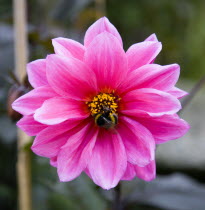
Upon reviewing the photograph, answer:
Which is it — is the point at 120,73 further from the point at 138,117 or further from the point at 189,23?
the point at 189,23

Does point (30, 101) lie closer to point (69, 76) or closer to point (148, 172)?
point (69, 76)

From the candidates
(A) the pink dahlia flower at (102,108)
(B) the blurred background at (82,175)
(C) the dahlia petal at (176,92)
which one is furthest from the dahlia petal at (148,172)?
(B) the blurred background at (82,175)

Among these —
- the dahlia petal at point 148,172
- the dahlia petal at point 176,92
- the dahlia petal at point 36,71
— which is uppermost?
the dahlia petal at point 36,71

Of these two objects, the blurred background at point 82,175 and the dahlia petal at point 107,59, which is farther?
the blurred background at point 82,175

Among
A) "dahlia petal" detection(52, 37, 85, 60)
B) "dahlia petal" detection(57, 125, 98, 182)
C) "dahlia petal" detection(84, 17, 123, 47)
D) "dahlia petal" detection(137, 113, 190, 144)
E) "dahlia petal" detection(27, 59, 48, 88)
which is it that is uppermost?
"dahlia petal" detection(84, 17, 123, 47)

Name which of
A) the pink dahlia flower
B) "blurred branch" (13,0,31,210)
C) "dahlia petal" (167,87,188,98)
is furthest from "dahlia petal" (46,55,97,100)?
"blurred branch" (13,0,31,210)

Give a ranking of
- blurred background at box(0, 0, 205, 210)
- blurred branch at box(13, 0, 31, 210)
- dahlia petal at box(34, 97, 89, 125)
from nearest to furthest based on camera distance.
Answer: dahlia petal at box(34, 97, 89, 125) → blurred branch at box(13, 0, 31, 210) → blurred background at box(0, 0, 205, 210)

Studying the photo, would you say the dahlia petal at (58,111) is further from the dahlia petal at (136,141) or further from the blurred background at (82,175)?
the blurred background at (82,175)

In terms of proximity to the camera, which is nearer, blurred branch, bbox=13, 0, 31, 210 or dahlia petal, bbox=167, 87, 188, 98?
dahlia petal, bbox=167, 87, 188, 98

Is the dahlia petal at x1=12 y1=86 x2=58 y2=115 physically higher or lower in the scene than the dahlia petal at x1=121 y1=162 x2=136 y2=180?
higher

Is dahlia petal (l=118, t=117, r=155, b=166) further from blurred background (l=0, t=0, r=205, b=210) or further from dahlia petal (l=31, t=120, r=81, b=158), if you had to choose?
blurred background (l=0, t=0, r=205, b=210)
